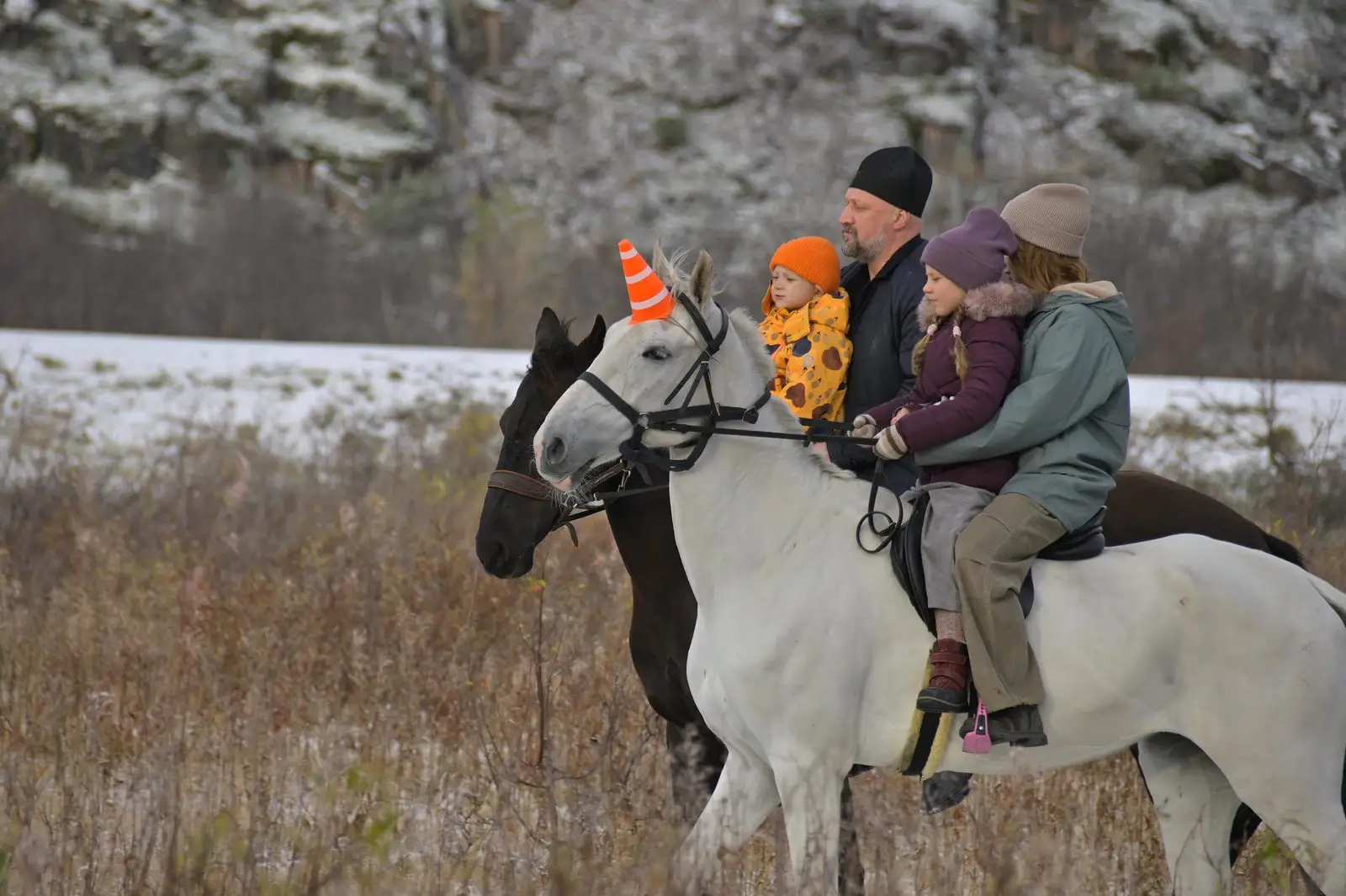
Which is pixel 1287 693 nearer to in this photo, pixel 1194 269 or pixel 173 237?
pixel 1194 269

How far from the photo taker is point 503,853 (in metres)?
4.29

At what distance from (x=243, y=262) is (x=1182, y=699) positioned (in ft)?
90.9

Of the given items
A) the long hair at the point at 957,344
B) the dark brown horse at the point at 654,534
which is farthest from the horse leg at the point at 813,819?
the long hair at the point at 957,344

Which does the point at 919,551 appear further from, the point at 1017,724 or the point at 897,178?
the point at 897,178

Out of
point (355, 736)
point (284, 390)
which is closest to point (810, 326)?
point (355, 736)

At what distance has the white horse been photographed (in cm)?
384

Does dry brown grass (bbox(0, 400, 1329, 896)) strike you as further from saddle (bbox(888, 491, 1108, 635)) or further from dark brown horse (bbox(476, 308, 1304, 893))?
saddle (bbox(888, 491, 1108, 635))

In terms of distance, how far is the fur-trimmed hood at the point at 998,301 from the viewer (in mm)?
3984

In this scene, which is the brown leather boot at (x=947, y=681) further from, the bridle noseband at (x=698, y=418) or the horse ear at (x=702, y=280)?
the horse ear at (x=702, y=280)

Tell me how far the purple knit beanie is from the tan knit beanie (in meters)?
0.12

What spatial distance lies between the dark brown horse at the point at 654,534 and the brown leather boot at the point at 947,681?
1061 millimetres

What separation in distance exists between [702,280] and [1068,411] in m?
1.11

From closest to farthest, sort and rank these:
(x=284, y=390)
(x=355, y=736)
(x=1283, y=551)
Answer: (x=1283, y=551) < (x=355, y=736) < (x=284, y=390)

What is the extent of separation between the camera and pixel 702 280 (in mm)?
3986
